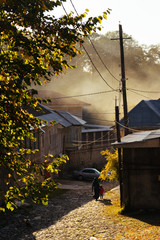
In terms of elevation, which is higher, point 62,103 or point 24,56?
point 62,103

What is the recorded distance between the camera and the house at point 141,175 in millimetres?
20906

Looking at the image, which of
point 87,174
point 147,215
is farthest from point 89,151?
point 147,215

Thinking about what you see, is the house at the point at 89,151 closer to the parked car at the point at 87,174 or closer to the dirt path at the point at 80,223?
the parked car at the point at 87,174

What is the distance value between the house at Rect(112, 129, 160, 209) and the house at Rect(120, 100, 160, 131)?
21948mm

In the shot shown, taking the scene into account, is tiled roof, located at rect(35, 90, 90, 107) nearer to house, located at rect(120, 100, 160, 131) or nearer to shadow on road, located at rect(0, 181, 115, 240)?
house, located at rect(120, 100, 160, 131)

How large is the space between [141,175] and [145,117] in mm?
23976

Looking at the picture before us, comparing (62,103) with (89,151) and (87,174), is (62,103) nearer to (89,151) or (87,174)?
(89,151)

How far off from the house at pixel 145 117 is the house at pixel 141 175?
72.0 ft

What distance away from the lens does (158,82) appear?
111 metres

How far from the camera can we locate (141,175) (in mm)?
21188

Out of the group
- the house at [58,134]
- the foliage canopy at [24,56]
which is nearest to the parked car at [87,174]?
the house at [58,134]

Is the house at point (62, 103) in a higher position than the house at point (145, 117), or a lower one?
higher

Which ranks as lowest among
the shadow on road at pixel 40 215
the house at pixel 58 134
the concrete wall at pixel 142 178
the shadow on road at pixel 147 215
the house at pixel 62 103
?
the shadow on road at pixel 40 215

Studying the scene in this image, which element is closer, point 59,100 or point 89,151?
point 89,151
